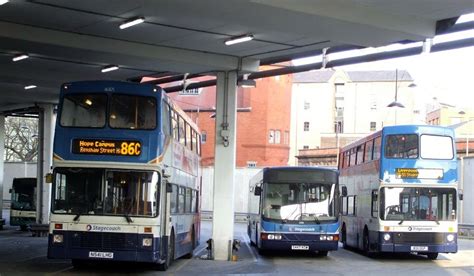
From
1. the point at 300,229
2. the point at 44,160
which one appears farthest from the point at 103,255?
the point at 44,160

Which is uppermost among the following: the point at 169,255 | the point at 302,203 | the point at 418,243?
the point at 302,203

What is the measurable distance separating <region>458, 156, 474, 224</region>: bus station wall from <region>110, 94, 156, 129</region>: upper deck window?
79.4 ft

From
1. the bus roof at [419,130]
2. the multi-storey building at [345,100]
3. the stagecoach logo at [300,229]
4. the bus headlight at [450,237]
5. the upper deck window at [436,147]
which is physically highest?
the multi-storey building at [345,100]

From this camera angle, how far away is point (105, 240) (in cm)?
1374

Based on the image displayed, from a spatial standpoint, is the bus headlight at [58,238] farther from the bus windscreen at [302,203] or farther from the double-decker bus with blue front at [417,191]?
the double-decker bus with blue front at [417,191]

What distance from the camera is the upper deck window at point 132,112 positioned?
14.2 m

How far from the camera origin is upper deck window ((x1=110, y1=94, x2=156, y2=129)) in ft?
46.6

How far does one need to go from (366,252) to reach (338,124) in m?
77.1

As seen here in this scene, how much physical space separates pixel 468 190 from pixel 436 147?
15.9 m

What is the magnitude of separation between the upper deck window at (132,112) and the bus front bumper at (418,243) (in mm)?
8883

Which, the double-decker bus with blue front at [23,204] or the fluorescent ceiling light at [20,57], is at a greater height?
the fluorescent ceiling light at [20,57]

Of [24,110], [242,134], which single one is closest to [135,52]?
[24,110]

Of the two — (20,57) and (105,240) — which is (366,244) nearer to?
(105,240)

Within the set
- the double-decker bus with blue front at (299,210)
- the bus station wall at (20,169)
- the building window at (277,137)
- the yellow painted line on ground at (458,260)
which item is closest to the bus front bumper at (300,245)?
the double-decker bus with blue front at (299,210)
